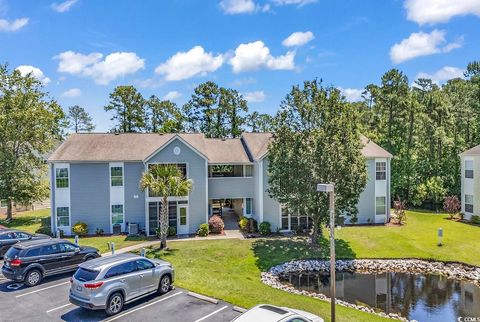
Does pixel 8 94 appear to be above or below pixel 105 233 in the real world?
above

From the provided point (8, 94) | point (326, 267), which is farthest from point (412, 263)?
point (8, 94)

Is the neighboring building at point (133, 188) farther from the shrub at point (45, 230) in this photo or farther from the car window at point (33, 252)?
the car window at point (33, 252)

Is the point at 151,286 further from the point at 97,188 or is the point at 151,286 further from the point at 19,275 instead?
the point at 97,188

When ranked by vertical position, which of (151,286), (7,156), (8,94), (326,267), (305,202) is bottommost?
(326,267)

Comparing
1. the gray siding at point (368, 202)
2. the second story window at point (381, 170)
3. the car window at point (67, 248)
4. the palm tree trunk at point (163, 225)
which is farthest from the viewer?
the second story window at point (381, 170)

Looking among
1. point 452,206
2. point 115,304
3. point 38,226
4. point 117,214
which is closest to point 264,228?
point 117,214

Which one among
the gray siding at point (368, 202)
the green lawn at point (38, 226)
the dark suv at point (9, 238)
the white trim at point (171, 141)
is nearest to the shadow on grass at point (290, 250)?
the gray siding at point (368, 202)

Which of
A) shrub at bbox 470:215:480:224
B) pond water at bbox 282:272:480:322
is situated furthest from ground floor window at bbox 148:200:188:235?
shrub at bbox 470:215:480:224
